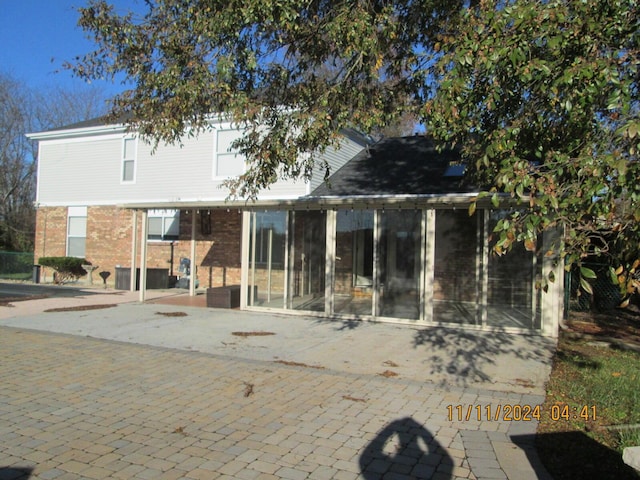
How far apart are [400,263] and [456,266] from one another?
1171 mm

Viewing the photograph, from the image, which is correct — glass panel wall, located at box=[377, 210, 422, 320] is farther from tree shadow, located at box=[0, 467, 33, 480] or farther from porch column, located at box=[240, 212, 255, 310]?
tree shadow, located at box=[0, 467, 33, 480]

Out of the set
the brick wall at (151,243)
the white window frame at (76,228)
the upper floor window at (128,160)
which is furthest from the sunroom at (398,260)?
the white window frame at (76,228)

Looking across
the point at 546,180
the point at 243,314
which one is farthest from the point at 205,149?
the point at 546,180

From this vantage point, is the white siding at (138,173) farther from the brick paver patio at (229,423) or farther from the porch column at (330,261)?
the brick paver patio at (229,423)

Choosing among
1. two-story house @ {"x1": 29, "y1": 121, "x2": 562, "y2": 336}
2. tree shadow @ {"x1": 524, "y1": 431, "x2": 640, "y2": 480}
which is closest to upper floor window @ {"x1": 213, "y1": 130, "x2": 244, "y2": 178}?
two-story house @ {"x1": 29, "y1": 121, "x2": 562, "y2": 336}

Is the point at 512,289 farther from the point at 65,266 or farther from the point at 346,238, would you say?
the point at 65,266

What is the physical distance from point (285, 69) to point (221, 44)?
4.26ft

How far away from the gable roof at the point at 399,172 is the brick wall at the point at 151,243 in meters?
4.32

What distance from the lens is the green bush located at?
60.9 feet

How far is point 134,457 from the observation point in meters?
4.03

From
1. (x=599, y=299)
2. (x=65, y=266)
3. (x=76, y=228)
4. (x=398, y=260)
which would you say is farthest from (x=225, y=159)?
(x=599, y=299)

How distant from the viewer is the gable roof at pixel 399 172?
1180 centimetres

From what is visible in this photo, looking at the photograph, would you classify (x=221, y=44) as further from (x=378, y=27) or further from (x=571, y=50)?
(x=571, y=50)

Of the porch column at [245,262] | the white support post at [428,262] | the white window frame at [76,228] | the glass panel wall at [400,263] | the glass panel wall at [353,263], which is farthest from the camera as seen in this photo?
the white window frame at [76,228]
